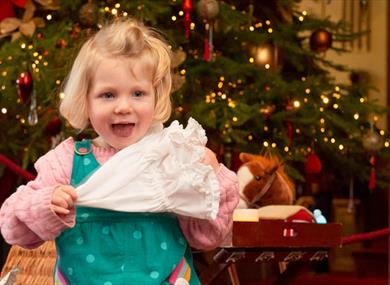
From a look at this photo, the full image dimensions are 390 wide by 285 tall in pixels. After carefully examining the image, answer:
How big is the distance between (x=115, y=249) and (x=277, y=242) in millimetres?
1747

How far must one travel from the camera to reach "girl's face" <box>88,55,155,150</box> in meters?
2.18

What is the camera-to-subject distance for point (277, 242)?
3814 millimetres

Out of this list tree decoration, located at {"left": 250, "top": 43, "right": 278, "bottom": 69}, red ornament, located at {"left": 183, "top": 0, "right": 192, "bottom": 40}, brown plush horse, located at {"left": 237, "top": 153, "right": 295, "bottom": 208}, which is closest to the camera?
brown plush horse, located at {"left": 237, "top": 153, "right": 295, "bottom": 208}

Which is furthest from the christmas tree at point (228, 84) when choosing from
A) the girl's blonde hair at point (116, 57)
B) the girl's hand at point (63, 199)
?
the girl's hand at point (63, 199)

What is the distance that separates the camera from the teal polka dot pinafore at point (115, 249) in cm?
213

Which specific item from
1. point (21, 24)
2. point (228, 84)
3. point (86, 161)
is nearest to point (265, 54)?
point (228, 84)

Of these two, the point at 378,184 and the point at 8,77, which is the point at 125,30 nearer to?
the point at 8,77

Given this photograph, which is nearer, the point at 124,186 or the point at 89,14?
the point at 124,186

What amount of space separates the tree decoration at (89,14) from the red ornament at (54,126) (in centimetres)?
49

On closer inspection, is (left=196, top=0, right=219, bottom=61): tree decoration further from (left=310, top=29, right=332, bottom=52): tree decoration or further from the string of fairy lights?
(left=310, top=29, right=332, bottom=52): tree decoration

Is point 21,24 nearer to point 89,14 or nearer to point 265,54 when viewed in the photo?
point 89,14

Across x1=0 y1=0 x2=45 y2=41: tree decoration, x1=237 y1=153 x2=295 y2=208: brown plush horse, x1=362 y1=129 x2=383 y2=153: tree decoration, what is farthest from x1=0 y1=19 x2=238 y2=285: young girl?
x1=362 y1=129 x2=383 y2=153: tree decoration

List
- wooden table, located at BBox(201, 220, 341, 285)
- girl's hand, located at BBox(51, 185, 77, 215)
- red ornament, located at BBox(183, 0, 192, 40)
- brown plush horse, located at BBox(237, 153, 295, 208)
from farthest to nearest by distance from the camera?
1. red ornament, located at BBox(183, 0, 192, 40)
2. brown plush horse, located at BBox(237, 153, 295, 208)
3. wooden table, located at BBox(201, 220, 341, 285)
4. girl's hand, located at BBox(51, 185, 77, 215)

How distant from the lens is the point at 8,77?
5.35 metres
